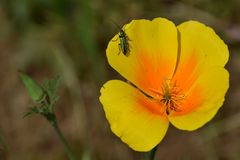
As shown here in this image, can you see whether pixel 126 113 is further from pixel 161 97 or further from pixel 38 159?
pixel 38 159

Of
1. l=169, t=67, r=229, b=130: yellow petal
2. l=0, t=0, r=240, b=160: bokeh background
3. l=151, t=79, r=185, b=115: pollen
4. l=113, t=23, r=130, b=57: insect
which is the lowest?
l=0, t=0, r=240, b=160: bokeh background

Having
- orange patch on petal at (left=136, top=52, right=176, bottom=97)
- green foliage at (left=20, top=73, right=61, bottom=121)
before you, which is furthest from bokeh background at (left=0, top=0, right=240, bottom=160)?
green foliage at (left=20, top=73, right=61, bottom=121)

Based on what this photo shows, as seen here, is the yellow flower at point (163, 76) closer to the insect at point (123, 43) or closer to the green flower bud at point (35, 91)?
the insect at point (123, 43)

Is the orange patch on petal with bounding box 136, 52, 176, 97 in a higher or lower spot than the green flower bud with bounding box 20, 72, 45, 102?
lower

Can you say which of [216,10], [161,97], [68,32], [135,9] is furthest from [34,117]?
[161,97]

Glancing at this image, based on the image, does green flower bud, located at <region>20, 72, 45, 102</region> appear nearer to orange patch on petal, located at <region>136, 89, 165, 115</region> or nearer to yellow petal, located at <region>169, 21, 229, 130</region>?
orange patch on petal, located at <region>136, 89, 165, 115</region>

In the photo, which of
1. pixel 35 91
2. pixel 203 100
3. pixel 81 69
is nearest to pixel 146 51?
pixel 203 100
